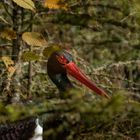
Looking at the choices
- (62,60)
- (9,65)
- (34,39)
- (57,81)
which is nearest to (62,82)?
(57,81)

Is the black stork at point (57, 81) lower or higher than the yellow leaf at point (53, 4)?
lower

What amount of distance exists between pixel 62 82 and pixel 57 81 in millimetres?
36

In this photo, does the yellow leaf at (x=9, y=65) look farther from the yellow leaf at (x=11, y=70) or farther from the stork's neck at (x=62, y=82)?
the stork's neck at (x=62, y=82)

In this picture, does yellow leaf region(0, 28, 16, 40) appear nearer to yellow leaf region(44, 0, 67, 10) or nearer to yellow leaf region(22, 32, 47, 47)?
yellow leaf region(22, 32, 47, 47)

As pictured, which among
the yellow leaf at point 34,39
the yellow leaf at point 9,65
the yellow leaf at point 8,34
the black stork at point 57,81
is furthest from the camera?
the yellow leaf at point 8,34

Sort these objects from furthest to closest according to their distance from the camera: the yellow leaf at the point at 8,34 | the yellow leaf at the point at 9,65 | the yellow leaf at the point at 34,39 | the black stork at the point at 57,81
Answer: the yellow leaf at the point at 8,34 → the yellow leaf at the point at 9,65 → the yellow leaf at the point at 34,39 → the black stork at the point at 57,81

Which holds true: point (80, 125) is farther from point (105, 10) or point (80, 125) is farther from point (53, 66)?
point (105, 10)

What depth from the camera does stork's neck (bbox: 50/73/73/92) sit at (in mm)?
3074

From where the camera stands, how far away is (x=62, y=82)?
10.3 feet

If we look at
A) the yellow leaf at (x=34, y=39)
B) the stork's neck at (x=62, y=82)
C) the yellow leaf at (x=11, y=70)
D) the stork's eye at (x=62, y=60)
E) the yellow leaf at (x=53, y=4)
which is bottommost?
the stork's neck at (x=62, y=82)

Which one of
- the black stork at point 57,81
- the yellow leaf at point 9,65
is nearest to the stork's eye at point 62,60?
the black stork at point 57,81

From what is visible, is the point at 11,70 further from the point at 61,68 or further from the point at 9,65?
the point at 61,68

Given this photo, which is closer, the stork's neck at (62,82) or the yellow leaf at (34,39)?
the yellow leaf at (34,39)

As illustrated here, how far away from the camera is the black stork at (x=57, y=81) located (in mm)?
2576
